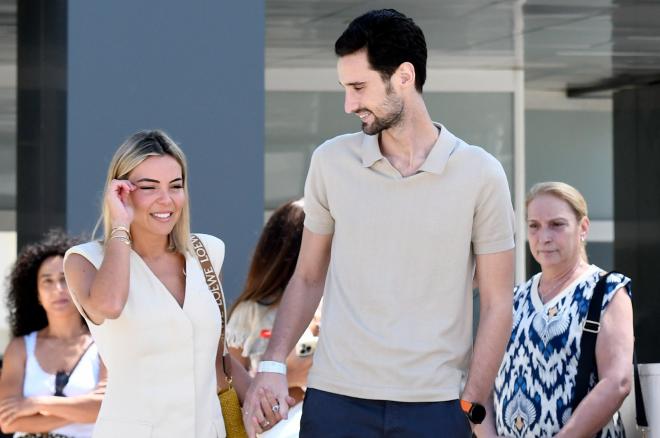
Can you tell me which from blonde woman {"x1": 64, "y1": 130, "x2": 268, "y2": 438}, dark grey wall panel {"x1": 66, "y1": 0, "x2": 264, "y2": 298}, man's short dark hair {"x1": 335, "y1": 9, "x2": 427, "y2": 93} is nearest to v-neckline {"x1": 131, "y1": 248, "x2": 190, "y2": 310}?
blonde woman {"x1": 64, "y1": 130, "x2": 268, "y2": 438}

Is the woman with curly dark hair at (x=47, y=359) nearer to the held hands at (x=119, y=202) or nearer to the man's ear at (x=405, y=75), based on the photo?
the held hands at (x=119, y=202)

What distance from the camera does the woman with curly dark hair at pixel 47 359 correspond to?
5.59 metres

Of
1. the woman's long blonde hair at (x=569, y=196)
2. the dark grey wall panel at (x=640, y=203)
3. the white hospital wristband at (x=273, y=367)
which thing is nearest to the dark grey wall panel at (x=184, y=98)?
the woman's long blonde hair at (x=569, y=196)

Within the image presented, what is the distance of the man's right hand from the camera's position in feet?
12.3

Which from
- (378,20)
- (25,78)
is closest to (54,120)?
(25,78)

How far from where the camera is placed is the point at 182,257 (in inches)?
170

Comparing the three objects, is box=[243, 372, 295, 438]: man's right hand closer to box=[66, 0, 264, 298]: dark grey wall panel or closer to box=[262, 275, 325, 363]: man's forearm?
box=[262, 275, 325, 363]: man's forearm

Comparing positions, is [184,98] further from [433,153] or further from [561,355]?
[433,153]

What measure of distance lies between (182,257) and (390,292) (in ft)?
3.04

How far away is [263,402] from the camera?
3.77 metres

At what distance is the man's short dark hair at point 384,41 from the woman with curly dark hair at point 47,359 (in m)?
2.55

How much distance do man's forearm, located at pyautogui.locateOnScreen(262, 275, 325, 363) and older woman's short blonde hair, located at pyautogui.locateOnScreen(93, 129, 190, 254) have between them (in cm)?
51

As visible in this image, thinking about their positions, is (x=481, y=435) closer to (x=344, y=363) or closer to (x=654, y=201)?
(x=344, y=363)

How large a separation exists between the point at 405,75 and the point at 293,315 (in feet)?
2.73
